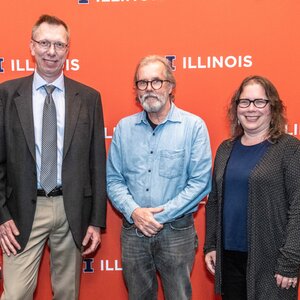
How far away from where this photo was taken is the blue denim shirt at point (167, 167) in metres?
2.07

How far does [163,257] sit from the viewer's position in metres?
2.09

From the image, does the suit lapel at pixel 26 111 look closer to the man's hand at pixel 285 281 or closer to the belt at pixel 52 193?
the belt at pixel 52 193

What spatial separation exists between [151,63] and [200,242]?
4.01 ft

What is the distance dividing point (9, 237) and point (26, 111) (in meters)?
0.62

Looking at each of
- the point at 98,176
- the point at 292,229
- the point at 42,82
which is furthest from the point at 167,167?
the point at 42,82

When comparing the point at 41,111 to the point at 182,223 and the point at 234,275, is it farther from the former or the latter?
the point at 234,275

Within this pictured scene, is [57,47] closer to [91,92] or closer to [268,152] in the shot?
[91,92]

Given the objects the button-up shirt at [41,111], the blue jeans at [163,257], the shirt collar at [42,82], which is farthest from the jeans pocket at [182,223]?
the shirt collar at [42,82]

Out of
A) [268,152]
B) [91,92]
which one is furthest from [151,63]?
[268,152]

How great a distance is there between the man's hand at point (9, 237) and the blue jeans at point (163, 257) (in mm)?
534

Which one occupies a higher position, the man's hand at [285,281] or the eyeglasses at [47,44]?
the eyeglasses at [47,44]

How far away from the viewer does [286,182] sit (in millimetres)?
1807

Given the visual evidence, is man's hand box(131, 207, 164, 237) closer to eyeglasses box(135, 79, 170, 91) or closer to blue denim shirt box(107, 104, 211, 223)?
blue denim shirt box(107, 104, 211, 223)

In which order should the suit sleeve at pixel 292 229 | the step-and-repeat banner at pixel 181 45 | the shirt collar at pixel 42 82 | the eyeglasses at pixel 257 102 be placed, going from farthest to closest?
the step-and-repeat banner at pixel 181 45
the shirt collar at pixel 42 82
the eyeglasses at pixel 257 102
the suit sleeve at pixel 292 229
